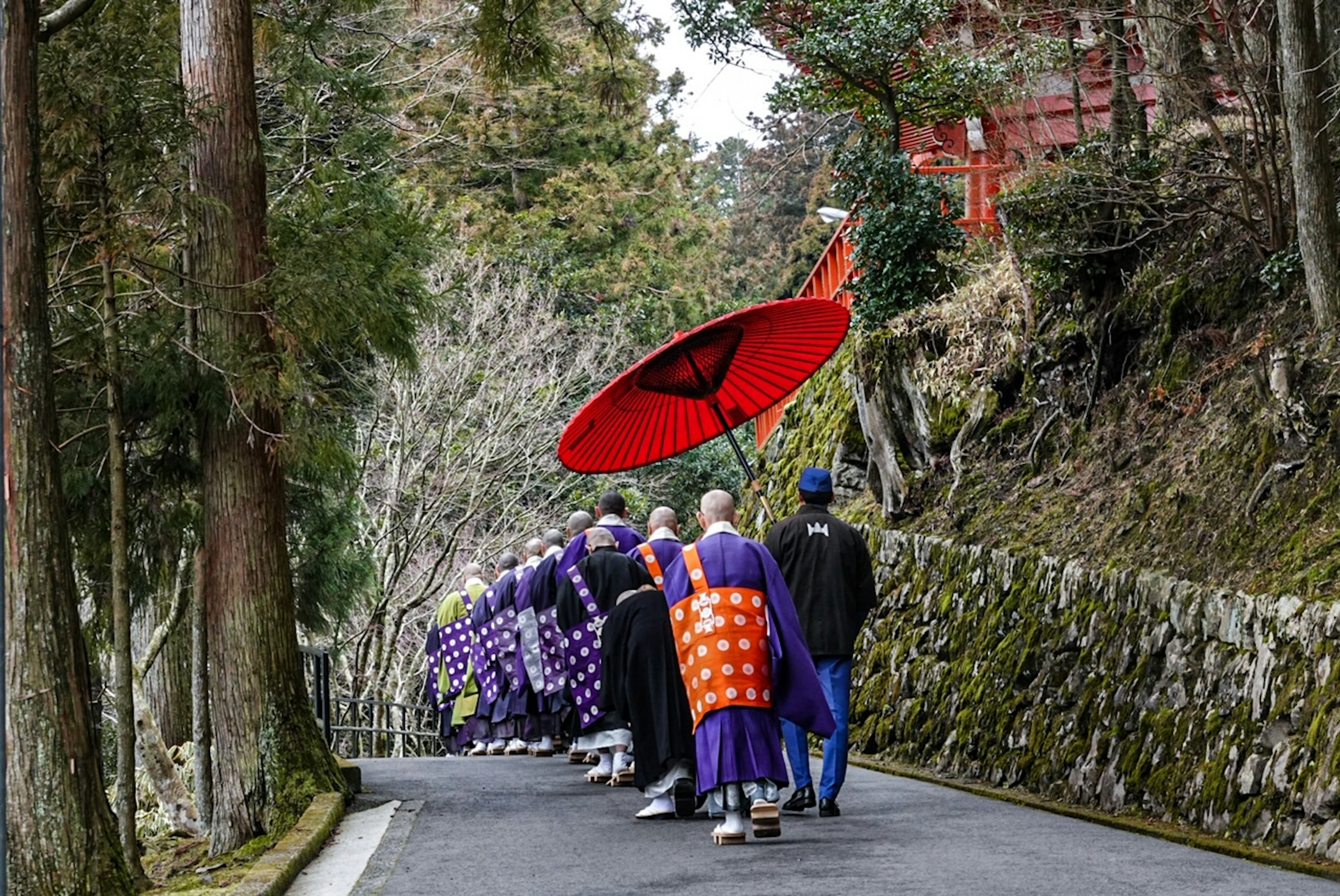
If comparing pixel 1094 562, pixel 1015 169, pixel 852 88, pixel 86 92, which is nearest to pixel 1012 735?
pixel 1094 562

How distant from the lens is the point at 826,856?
25.8ft

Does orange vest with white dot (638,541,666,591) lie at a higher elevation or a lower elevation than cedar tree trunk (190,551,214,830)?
higher

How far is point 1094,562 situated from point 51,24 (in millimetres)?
7353

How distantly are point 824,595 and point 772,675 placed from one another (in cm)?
105

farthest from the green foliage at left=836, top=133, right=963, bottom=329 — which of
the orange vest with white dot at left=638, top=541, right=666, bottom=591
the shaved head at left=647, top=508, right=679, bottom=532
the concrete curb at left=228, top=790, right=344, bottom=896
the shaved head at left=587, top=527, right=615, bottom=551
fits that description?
the concrete curb at left=228, top=790, right=344, bottom=896

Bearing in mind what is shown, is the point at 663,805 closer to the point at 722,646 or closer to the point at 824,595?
the point at 722,646

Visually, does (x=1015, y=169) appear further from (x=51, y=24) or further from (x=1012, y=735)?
(x=51, y=24)

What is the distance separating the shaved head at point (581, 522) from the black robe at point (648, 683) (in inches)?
118

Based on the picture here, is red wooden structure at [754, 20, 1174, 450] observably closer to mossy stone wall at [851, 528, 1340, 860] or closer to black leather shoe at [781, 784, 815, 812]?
mossy stone wall at [851, 528, 1340, 860]

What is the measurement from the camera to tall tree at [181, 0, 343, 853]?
34.7 ft

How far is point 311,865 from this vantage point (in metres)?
8.28

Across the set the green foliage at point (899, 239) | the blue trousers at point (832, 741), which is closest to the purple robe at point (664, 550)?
the blue trousers at point (832, 741)

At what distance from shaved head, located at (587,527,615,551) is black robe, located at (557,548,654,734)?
0.86 ft

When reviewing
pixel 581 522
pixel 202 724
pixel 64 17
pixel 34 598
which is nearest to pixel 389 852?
pixel 34 598
